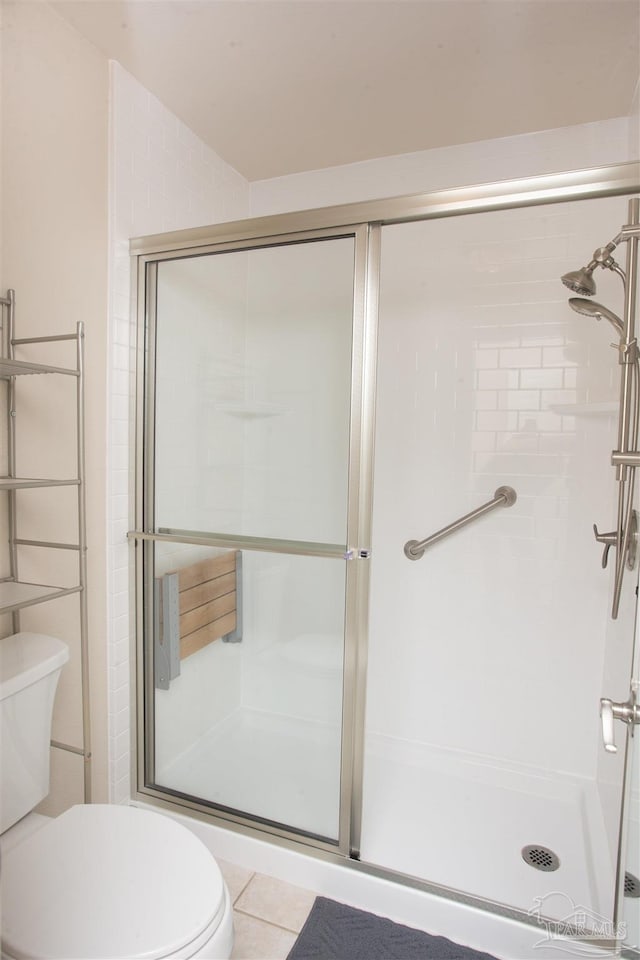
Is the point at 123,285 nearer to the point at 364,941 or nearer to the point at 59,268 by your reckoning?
the point at 59,268

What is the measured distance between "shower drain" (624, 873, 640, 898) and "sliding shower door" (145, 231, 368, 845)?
0.74 metres

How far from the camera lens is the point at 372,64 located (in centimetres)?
161

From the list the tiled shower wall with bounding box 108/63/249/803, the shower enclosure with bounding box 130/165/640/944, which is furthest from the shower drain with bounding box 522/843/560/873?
the tiled shower wall with bounding box 108/63/249/803

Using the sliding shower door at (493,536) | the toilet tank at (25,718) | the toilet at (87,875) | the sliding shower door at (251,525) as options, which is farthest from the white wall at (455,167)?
the toilet at (87,875)

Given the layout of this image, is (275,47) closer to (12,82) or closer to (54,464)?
(12,82)

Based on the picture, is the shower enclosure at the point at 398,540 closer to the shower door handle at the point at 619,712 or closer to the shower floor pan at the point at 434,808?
the shower floor pan at the point at 434,808

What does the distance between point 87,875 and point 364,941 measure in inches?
30.5

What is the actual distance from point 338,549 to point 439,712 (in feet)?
3.66

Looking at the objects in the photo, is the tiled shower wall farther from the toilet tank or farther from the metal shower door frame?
the toilet tank

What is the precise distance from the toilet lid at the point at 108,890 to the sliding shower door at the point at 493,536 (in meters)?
0.80

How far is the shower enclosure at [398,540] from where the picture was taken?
1511 mm

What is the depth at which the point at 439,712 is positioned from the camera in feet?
7.22

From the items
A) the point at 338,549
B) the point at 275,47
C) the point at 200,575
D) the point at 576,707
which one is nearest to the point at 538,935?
the point at 576,707

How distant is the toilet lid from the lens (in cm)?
94
